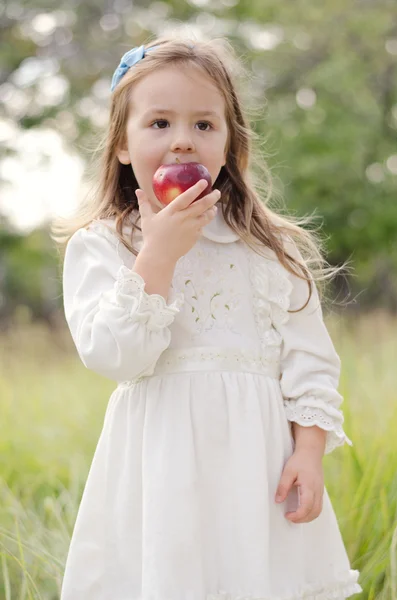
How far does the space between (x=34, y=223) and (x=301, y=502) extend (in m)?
13.4

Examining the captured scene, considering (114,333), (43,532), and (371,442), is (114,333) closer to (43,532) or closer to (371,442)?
(43,532)

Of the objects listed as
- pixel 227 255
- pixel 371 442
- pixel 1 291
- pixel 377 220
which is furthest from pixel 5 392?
pixel 1 291

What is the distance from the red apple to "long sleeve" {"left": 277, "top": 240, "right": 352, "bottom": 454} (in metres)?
0.38

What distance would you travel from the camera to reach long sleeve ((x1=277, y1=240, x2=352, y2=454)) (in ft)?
6.27

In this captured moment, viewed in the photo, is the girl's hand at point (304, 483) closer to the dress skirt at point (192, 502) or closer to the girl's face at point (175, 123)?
the dress skirt at point (192, 502)

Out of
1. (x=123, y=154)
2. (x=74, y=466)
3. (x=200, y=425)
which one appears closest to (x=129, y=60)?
(x=123, y=154)

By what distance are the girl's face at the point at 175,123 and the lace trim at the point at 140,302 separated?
310mm

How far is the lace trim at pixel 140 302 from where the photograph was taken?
5.44ft

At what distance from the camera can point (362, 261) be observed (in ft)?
45.0

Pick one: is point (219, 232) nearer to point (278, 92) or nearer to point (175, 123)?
point (175, 123)

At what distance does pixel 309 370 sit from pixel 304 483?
0.27 meters

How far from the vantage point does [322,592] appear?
189cm

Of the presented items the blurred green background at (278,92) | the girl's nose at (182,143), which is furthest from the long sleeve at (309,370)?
the blurred green background at (278,92)

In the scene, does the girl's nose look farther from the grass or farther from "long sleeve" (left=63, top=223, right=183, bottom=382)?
the grass
